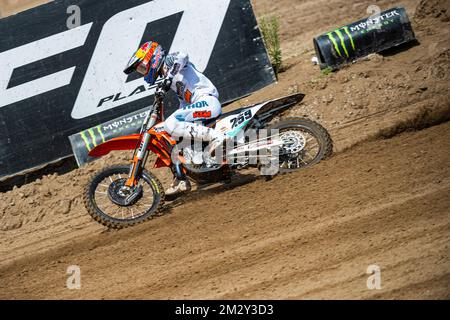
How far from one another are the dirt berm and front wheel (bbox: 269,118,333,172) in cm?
20

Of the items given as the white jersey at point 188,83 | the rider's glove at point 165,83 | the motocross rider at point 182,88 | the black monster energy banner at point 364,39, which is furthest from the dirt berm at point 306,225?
the rider's glove at point 165,83

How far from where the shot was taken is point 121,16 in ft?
29.2

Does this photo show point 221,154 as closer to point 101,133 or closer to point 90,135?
point 101,133

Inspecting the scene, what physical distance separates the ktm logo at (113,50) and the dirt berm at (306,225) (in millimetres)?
1039

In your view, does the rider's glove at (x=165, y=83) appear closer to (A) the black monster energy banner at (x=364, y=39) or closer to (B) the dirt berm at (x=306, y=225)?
(B) the dirt berm at (x=306, y=225)

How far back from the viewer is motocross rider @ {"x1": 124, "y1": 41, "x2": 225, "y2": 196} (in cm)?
638

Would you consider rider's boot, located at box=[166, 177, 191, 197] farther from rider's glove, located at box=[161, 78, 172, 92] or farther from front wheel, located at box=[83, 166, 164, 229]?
rider's glove, located at box=[161, 78, 172, 92]

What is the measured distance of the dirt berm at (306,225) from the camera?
4.69 meters

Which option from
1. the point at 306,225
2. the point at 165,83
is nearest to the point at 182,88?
the point at 165,83

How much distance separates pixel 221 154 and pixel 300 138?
89cm

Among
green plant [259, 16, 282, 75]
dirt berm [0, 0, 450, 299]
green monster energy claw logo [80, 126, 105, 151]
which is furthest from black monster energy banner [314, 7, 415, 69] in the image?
green monster energy claw logo [80, 126, 105, 151]

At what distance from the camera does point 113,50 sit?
29.2 feet
